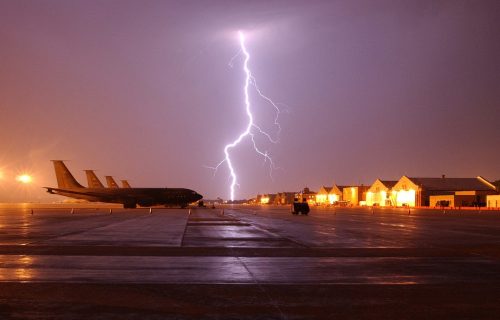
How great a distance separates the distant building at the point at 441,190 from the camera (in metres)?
106

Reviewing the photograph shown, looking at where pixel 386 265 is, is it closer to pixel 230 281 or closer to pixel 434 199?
pixel 230 281

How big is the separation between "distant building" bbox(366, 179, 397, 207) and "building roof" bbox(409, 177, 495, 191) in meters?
11.2

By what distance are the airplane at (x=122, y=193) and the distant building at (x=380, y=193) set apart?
55.6 metres

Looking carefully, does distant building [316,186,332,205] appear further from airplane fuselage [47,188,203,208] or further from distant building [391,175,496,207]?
airplane fuselage [47,188,203,208]

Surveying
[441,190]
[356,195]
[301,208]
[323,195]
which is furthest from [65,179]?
[323,195]

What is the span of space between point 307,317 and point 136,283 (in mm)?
4790

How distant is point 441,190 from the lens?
113m

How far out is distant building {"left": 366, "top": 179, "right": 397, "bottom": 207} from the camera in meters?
127

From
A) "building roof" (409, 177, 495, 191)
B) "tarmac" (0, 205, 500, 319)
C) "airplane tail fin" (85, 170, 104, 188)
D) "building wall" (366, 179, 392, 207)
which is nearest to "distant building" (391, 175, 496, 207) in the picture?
"building roof" (409, 177, 495, 191)

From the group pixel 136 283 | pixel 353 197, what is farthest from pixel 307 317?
pixel 353 197

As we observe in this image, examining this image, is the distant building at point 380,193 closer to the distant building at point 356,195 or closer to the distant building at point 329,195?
the distant building at point 356,195

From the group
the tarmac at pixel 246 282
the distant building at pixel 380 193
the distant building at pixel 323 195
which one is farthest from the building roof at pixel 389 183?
the tarmac at pixel 246 282

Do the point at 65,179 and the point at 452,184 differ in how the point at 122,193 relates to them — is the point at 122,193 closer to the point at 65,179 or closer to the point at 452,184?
the point at 65,179

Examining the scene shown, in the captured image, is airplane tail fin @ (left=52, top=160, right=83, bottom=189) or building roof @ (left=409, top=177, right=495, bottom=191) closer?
airplane tail fin @ (left=52, top=160, right=83, bottom=189)
